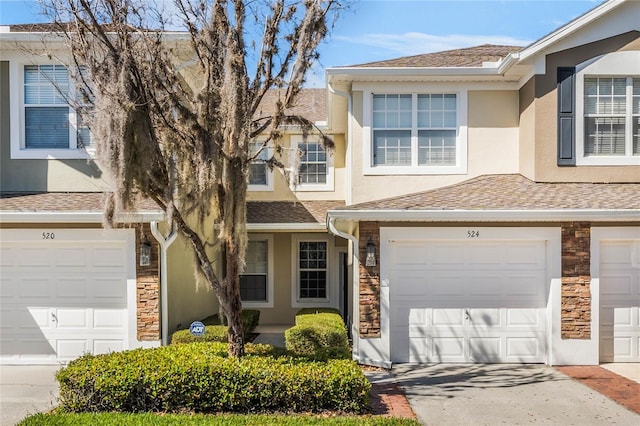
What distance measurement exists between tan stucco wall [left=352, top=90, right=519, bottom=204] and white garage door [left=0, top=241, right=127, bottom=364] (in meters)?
5.09

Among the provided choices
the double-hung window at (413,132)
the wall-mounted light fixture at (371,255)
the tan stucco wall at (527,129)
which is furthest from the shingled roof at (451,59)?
the wall-mounted light fixture at (371,255)

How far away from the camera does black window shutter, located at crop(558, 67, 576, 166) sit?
1006 centimetres

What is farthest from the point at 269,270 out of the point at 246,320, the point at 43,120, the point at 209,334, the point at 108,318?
the point at 43,120

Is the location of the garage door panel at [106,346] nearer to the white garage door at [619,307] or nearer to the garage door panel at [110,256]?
the garage door panel at [110,256]

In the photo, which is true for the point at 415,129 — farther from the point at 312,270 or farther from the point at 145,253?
the point at 145,253

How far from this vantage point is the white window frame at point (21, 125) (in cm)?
1027

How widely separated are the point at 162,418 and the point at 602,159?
31.0 feet

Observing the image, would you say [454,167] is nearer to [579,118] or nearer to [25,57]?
[579,118]

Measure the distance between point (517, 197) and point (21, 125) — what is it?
10119 mm

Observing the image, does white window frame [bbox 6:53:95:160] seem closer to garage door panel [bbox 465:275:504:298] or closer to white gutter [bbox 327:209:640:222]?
white gutter [bbox 327:209:640:222]

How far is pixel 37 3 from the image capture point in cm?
657

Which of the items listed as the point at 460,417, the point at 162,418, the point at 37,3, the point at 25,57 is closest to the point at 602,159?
the point at 460,417

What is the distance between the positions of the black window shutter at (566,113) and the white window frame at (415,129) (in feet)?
6.04

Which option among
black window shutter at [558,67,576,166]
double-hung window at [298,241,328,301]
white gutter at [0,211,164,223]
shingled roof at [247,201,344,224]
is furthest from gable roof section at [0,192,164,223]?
black window shutter at [558,67,576,166]
